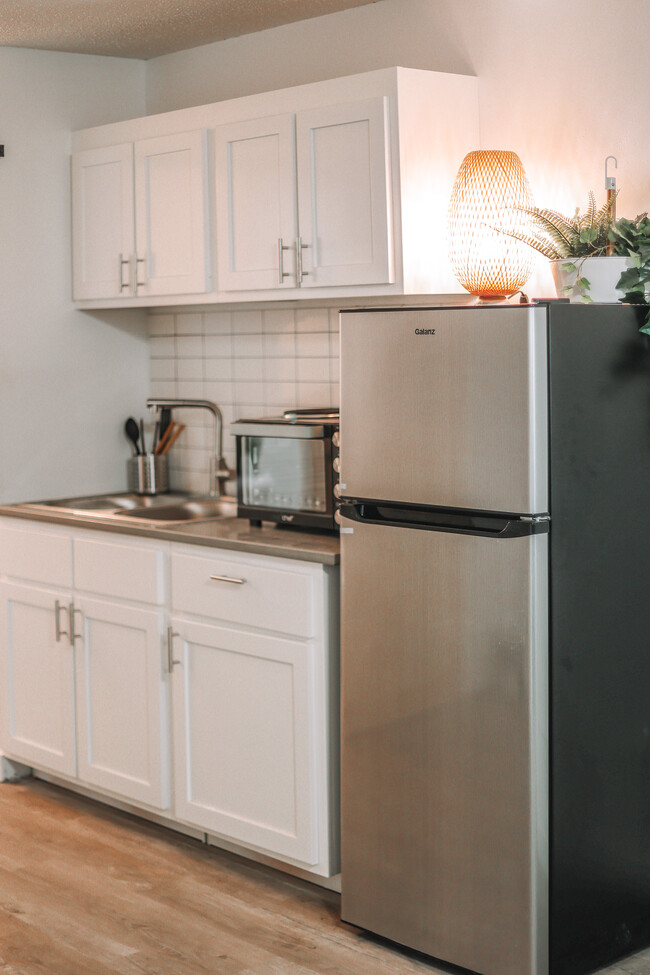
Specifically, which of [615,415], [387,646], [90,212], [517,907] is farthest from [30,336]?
[517,907]

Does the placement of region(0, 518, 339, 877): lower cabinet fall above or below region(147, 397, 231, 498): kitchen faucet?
below

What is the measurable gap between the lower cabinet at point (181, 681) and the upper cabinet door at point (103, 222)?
866 mm

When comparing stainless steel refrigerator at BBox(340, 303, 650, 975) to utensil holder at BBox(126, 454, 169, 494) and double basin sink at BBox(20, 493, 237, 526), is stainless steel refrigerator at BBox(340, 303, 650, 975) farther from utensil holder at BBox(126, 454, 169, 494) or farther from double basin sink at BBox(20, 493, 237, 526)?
utensil holder at BBox(126, 454, 169, 494)

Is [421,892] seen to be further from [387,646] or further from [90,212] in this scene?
[90,212]

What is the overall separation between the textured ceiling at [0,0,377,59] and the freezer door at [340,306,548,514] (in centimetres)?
131

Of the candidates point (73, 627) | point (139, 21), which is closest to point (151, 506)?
point (73, 627)

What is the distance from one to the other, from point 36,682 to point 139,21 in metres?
2.10

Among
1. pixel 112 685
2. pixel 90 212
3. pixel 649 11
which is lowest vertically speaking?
pixel 112 685

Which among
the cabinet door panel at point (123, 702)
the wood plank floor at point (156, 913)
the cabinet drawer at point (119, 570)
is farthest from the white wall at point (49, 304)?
the wood plank floor at point (156, 913)

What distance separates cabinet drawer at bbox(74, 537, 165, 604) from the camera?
11.2 feet

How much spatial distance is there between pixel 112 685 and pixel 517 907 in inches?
59.0

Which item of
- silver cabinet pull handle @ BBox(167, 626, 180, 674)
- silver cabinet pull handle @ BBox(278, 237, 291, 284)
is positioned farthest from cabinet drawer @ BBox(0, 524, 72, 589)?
silver cabinet pull handle @ BBox(278, 237, 291, 284)

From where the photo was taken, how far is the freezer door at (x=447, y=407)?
2449mm

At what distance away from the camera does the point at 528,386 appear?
2.44 metres
